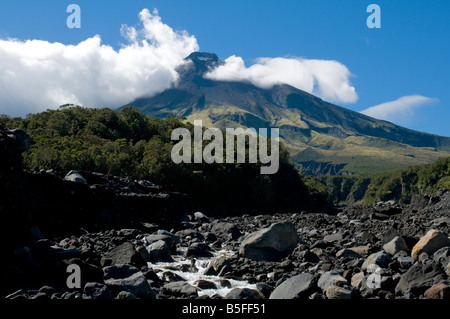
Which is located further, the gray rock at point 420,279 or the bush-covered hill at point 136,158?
the bush-covered hill at point 136,158

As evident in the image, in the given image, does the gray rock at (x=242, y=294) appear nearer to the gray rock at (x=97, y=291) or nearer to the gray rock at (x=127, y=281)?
the gray rock at (x=127, y=281)

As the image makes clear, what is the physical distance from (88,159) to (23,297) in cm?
3575

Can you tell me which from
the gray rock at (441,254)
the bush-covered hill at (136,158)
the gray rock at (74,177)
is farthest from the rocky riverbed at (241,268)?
the bush-covered hill at (136,158)

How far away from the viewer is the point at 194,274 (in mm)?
12688

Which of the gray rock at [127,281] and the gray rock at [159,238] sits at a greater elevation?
the gray rock at [127,281]

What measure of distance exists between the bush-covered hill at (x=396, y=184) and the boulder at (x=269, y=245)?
7183cm

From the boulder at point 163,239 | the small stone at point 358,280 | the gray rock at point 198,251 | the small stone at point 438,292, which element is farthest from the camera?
the boulder at point 163,239

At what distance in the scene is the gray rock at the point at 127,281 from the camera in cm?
922

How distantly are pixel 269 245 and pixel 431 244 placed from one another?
5259mm

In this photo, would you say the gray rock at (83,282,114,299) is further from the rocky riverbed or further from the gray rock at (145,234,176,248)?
the gray rock at (145,234,176,248)

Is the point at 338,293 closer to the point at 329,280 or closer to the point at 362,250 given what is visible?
the point at 329,280

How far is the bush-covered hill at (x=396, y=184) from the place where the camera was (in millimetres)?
98500

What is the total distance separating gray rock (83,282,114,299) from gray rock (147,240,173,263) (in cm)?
540

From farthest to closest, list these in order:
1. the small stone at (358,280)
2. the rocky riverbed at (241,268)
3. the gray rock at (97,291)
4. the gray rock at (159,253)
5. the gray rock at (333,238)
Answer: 1. the gray rock at (333,238)
2. the gray rock at (159,253)
3. the small stone at (358,280)
4. the rocky riverbed at (241,268)
5. the gray rock at (97,291)
